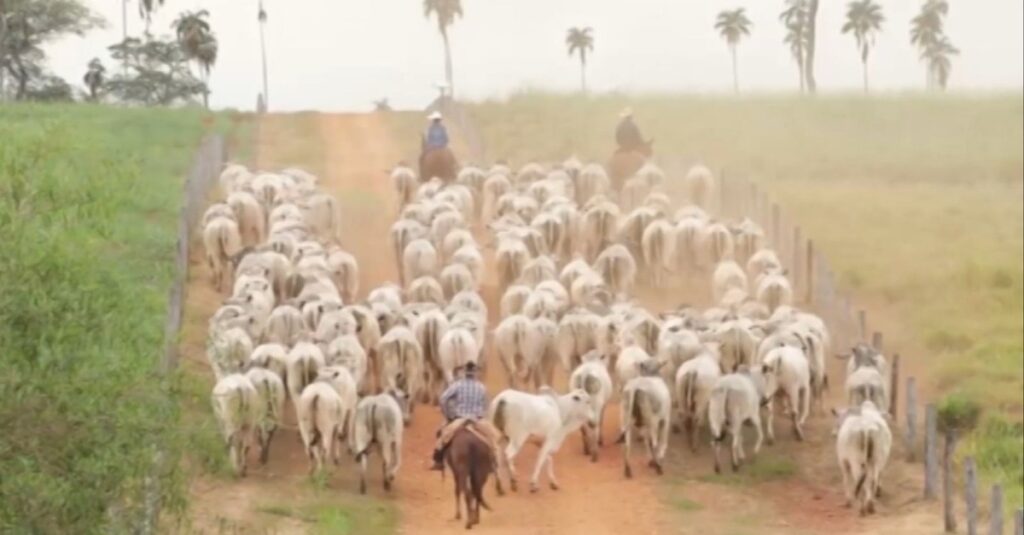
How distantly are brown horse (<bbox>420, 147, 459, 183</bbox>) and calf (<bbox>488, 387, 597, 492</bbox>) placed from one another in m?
13.8

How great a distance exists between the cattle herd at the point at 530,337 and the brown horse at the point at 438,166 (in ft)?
9.76

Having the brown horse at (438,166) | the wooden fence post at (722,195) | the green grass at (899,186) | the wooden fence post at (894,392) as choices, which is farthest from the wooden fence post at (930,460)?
the wooden fence post at (722,195)

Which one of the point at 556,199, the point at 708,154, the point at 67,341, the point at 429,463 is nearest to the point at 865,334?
the point at 556,199

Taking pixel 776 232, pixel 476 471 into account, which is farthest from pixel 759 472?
pixel 776 232

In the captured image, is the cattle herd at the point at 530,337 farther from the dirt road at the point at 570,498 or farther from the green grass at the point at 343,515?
the green grass at the point at 343,515

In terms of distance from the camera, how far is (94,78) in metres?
56.0

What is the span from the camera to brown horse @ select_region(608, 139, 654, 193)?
3325 centimetres

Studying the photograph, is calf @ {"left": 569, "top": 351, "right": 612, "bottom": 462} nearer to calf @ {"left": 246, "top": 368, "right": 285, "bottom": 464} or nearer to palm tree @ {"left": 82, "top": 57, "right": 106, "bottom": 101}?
calf @ {"left": 246, "top": 368, "right": 285, "bottom": 464}

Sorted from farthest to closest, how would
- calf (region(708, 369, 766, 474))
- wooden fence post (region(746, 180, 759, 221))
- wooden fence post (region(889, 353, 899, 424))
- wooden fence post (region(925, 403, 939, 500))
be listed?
1. wooden fence post (region(746, 180, 759, 221))
2. wooden fence post (region(889, 353, 899, 424))
3. calf (region(708, 369, 766, 474))
4. wooden fence post (region(925, 403, 939, 500))

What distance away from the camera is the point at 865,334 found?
2522 cm

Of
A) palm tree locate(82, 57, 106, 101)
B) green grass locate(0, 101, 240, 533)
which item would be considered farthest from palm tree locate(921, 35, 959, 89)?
green grass locate(0, 101, 240, 533)

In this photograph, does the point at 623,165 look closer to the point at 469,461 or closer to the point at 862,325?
the point at 862,325

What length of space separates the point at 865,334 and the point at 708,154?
70.8ft

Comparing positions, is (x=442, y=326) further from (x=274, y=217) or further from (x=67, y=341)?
(x=67, y=341)
